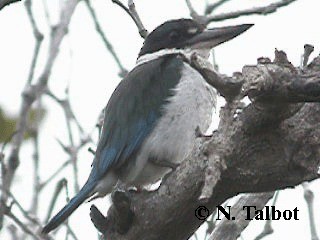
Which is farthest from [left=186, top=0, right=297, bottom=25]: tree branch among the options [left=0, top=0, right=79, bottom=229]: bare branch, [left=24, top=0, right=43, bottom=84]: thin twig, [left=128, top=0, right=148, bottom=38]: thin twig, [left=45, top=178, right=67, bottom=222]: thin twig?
[left=45, top=178, right=67, bottom=222]: thin twig

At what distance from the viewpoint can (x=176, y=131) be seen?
13.9 ft

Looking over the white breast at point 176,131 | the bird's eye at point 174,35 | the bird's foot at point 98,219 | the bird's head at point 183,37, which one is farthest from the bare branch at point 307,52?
the bird's eye at point 174,35

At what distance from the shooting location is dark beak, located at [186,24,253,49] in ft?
15.0

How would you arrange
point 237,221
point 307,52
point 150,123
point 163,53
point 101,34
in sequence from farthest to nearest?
point 163,53 < point 101,34 < point 150,123 < point 237,221 < point 307,52

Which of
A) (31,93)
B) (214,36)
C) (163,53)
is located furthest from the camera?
(163,53)

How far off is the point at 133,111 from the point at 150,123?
150 millimetres

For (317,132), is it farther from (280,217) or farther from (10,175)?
(10,175)

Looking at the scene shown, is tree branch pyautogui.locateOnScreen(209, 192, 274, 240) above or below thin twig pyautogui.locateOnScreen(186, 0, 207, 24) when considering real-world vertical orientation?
below

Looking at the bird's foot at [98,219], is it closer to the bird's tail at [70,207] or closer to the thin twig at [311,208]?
the bird's tail at [70,207]

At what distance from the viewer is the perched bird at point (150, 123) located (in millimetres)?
4230

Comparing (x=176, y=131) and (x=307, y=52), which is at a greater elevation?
(x=307, y=52)

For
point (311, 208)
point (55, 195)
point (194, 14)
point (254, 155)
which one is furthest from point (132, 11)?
point (254, 155)

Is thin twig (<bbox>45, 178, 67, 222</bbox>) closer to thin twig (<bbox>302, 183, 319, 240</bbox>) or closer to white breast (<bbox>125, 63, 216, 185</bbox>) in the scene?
white breast (<bbox>125, 63, 216, 185</bbox>)

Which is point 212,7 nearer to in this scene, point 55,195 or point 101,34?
point 101,34
